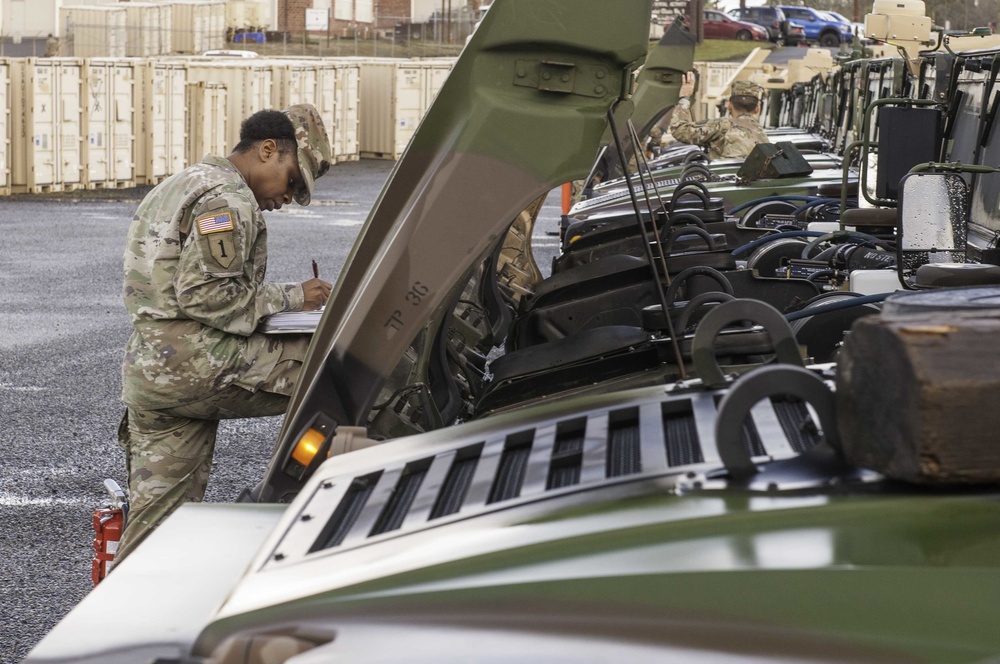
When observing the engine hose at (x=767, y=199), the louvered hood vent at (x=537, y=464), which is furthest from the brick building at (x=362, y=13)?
the louvered hood vent at (x=537, y=464)

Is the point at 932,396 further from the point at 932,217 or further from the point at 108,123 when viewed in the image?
the point at 108,123

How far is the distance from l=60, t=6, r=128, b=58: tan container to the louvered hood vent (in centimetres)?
3462

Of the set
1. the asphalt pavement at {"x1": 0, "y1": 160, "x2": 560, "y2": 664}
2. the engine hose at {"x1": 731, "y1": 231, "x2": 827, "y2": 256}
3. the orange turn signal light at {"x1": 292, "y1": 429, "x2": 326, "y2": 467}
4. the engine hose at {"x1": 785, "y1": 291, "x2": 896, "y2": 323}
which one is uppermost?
the engine hose at {"x1": 785, "y1": 291, "x2": 896, "y2": 323}

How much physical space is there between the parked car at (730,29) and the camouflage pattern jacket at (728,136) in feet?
110

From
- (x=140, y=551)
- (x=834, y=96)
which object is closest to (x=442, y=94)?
(x=140, y=551)

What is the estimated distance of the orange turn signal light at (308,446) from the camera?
8.98 ft

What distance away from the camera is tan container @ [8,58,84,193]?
744 inches

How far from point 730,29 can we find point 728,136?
3474 cm

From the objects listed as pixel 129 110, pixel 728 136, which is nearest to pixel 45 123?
pixel 129 110

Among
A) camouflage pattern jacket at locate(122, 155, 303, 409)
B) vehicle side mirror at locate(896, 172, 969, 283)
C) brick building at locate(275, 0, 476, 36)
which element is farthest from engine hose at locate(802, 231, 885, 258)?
brick building at locate(275, 0, 476, 36)

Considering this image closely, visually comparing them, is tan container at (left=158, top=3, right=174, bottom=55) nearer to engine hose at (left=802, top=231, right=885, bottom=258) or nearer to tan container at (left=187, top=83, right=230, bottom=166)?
tan container at (left=187, top=83, right=230, bottom=166)

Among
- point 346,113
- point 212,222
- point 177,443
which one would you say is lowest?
point 177,443

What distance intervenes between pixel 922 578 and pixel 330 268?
11.5m

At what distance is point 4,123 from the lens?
61.1ft
